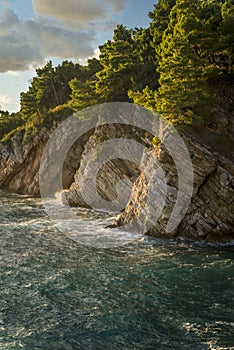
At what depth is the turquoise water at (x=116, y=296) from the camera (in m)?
15.3

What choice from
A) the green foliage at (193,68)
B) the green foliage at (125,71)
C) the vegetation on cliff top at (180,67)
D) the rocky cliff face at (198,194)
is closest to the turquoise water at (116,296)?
the rocky cliff face at (198,194)

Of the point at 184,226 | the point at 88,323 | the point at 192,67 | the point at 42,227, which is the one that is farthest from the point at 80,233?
the point at 192,67

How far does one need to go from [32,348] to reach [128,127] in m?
33.8

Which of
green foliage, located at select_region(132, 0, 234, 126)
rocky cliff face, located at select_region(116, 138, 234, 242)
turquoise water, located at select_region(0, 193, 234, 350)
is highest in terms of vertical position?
green foliage, located at select_region(132, 0, 234, 126)

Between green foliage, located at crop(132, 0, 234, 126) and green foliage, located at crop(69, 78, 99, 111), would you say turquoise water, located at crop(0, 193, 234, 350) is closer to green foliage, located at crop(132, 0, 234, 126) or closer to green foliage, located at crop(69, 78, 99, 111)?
green foliage, located at crop(132, 0, 234, 126)

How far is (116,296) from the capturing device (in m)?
19.3

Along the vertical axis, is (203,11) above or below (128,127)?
above

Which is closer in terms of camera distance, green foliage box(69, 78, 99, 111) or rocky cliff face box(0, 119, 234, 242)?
rocky cliff face box(0, 119, 234, 242)

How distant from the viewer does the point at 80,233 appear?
33156 millimetres

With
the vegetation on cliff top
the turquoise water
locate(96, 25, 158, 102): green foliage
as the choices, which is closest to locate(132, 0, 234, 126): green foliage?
the vegetation on cliff top

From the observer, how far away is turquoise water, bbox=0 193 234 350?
50.1 ft

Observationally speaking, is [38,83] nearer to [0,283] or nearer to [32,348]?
[0,283]

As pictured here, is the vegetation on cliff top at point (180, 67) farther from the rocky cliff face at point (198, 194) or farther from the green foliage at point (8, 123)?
the green foliage at point (8, 123)

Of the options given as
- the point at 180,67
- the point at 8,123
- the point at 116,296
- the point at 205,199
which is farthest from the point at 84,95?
the point at 8,123
